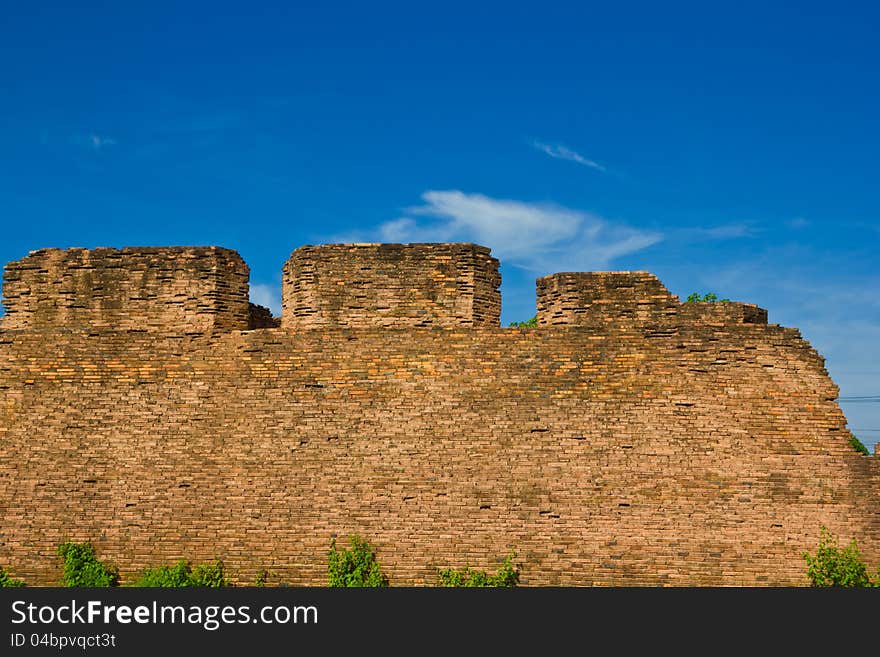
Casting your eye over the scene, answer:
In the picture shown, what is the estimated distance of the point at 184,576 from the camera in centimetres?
822

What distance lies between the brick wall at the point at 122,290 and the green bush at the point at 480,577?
13.3ft

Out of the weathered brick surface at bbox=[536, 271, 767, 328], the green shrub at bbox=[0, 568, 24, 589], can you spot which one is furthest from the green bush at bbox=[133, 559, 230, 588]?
the weathered brick surface at bbox=[536, 271, 767, 328]

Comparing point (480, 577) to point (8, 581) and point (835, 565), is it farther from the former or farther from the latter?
point (8, 581)

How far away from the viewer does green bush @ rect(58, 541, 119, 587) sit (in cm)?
827

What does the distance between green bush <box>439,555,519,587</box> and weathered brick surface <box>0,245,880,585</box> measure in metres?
0.13

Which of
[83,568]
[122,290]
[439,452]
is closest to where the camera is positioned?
[83,568]

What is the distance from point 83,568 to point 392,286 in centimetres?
488

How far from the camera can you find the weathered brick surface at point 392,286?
889 centimetres

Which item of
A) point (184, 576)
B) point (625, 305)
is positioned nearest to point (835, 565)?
point (625, 305)

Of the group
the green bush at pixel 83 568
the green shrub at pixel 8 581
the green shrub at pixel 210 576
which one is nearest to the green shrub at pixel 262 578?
the green shrub at pixel 210 576

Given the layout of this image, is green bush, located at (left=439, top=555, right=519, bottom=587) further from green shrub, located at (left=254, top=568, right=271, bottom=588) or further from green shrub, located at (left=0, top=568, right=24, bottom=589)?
green shrub, located at (left=0, top=568, right=24, bottom=589)

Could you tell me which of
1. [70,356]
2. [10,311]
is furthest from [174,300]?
[10,311]

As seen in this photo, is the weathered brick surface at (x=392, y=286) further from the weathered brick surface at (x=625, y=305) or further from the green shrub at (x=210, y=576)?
the green shrub at (x=210, y=576)

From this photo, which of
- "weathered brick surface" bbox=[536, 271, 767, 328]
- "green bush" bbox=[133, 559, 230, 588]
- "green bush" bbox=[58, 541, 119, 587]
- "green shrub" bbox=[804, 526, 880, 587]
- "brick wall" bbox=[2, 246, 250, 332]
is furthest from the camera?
"brick wall" bbox=[2, 246, 250, 332]
